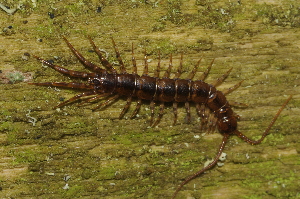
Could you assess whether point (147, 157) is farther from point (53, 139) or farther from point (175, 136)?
point (53, 139)

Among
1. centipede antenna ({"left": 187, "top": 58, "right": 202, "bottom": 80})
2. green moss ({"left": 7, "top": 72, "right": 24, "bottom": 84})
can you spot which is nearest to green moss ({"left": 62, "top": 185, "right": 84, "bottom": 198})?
green moss ({"left": 7, "top": 72, "right": 24, "bottom": 84})

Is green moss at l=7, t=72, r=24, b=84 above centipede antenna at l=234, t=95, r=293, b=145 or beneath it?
above

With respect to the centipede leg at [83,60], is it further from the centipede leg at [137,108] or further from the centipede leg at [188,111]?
the centipede leg at [188,111]

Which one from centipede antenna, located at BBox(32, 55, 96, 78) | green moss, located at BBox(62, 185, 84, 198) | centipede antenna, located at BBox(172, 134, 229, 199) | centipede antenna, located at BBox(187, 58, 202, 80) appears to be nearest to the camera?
green moss, located at BBox(62, 185, 84, 198)

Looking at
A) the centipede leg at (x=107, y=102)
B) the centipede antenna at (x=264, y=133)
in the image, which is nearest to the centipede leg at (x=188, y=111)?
the centipede antenna at (x=264, y=133)

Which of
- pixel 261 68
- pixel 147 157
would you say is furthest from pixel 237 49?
pixel 147 157

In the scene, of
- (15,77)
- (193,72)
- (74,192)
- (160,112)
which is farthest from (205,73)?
(15,77)

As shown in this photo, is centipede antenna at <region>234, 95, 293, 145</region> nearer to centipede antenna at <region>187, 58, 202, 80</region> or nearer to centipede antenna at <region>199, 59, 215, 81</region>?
centipede antenna at <region>199, 59, 215, 81</region>
